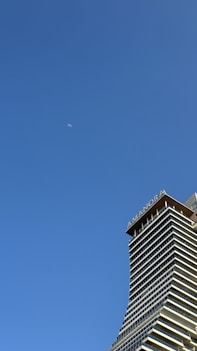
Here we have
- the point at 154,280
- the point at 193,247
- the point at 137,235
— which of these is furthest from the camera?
the point at 137,235

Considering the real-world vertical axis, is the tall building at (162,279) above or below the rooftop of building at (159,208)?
below

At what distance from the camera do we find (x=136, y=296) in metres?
119

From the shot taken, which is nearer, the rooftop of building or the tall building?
the tall building

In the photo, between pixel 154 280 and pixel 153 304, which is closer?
pixel 153 304

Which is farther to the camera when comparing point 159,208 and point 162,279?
point 159,208

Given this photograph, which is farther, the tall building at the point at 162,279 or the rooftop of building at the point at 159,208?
the rooftop of building at the point at 159,208

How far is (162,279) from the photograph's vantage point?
114 m

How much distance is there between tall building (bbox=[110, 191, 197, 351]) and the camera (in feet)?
331

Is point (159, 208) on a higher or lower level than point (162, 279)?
higher

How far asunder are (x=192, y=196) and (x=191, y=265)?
29807 millimetres

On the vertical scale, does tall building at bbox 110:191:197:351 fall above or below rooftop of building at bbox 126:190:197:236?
below

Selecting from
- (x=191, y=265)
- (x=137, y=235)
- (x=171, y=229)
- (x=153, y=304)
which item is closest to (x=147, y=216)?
(x=137, y=235)

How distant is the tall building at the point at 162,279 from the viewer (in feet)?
331

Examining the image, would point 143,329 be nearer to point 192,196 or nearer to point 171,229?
point 171,229
